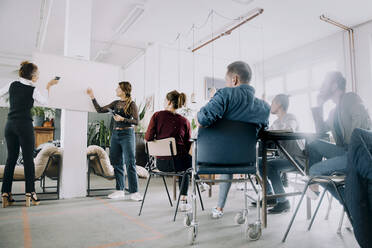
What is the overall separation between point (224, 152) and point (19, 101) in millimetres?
2315

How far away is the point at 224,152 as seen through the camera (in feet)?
5.62

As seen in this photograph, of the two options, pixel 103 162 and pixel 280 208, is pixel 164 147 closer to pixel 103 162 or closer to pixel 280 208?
pixel 280 208

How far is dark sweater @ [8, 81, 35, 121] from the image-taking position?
2846mm

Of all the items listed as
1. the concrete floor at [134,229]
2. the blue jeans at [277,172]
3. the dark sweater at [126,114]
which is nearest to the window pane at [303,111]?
the concrete floor at [134,229]

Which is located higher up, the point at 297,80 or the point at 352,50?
the point at 352,50

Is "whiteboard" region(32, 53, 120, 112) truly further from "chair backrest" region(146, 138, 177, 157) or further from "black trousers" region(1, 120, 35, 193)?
"chair backrest" region(146, 138, 177, 157)

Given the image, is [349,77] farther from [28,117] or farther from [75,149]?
[28,117]

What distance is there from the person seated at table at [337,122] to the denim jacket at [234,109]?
46cm

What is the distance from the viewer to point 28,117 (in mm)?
2891

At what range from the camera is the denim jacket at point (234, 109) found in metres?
1.72

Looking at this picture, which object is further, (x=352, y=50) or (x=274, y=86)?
(x=274, y=86)

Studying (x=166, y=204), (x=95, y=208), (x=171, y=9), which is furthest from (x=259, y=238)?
(x=171, y=9)

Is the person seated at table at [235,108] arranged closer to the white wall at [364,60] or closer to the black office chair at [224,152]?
the black office chair at [224,152]

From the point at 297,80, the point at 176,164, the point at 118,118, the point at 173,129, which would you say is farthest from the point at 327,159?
the point at 297,80
